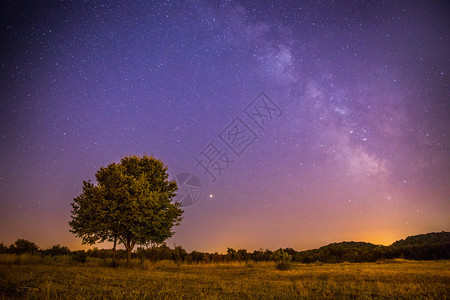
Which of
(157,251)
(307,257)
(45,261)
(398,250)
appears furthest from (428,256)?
(45,261)

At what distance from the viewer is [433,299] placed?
7039mm

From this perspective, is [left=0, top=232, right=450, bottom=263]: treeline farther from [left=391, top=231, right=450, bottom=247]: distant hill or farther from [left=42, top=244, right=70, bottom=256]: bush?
[left=391, top=231, right=450, bottom=247]: distant hill

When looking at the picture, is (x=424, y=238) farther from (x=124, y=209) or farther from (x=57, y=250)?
(x=57, y=250)

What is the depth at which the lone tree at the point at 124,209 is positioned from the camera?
2144 cm

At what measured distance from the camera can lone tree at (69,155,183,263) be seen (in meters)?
21.4

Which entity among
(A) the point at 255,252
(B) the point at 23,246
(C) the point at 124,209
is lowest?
(A) the point at 255,252

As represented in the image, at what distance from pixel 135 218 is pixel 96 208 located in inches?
137

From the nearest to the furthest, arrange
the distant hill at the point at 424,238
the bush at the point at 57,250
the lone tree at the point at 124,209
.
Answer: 1. the lone tree at the point at 124,209
2. the bush at the point at 57,250
3. the distant hill at the point at 424,238

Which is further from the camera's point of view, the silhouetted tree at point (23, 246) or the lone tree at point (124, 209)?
the silhouetted tree at point (23, 246)

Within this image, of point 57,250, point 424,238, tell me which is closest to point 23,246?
point 57,250

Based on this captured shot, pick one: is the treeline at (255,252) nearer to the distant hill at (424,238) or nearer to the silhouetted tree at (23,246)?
the silhouetted tree at (23,246)

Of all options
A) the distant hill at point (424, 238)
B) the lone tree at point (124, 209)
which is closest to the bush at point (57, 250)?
the lone tree at point (124, 209)

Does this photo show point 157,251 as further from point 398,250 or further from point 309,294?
point 398,250

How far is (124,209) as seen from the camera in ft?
72.0
